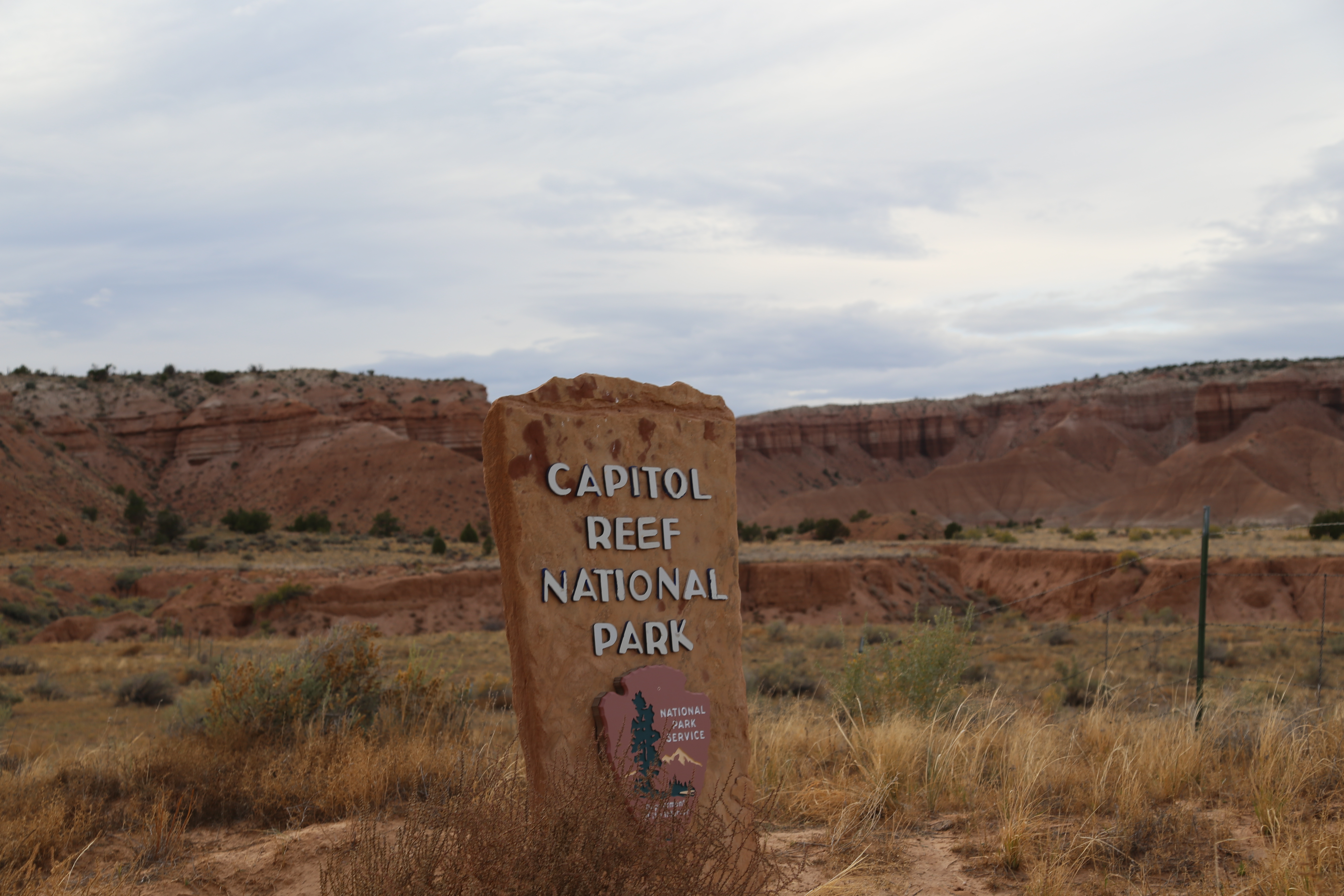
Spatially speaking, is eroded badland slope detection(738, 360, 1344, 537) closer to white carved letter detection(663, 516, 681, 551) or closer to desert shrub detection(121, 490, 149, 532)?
desert shrub detection(121, 490, 149, 532)

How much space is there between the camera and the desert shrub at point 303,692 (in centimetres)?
806

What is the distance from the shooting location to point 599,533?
16.5ft

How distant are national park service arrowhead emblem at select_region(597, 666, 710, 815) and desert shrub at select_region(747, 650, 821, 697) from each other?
7.12 meters

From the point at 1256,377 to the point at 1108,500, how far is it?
29.3 m

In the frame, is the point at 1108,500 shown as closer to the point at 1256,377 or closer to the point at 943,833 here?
the point at 1256,377

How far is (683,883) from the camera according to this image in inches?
136

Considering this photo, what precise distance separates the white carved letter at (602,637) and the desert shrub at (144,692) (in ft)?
39.8

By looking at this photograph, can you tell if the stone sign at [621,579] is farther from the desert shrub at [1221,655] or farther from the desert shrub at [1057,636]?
the desert shrub at [1057,636]

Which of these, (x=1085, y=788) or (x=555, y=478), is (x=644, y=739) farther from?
(x=1085, y=788)

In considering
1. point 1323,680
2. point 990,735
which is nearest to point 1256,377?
point 1323,680

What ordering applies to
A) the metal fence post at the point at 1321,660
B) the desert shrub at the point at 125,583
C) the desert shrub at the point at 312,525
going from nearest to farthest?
the metal fence post at the point at 1321,660 < the desert shrub at the point at 125,583 < the desert shrub at the point at 312,525

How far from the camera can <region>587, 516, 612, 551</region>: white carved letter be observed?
197 inches

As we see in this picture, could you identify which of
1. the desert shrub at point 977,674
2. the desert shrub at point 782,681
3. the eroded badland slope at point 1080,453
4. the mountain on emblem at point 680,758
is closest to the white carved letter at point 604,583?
the mountain on emblem at point 680,758

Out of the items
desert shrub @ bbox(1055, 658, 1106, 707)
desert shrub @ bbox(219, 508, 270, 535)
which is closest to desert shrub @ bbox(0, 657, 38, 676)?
desert shrub @ bbox(1055, 658, 1106, 707)
